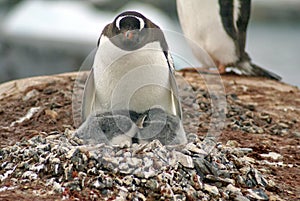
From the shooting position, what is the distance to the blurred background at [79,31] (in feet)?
22.5

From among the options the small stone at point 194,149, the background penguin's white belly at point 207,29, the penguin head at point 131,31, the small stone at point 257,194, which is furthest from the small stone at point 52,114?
the background penguin's white belly at point 207,29

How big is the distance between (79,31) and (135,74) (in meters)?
4.69

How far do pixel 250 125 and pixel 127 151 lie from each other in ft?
3.45

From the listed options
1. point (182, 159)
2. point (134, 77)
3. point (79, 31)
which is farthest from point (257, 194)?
point (79, 31)

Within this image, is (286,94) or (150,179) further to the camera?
(286,94)

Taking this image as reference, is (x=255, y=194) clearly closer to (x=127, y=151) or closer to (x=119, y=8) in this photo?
(x=127, y=151)

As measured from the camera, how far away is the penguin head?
254 centimetres

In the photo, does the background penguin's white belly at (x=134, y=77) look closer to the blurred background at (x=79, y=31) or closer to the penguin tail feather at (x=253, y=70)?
the penguin tail feather at (x=253, y=70)

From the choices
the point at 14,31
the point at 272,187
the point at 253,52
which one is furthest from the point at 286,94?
the point at 14,31

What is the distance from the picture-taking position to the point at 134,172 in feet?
7.46

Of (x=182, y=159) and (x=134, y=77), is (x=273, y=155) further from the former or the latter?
(x=134, y=77)

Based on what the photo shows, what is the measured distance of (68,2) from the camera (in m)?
7.89

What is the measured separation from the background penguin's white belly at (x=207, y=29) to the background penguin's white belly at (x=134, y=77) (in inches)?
71.8

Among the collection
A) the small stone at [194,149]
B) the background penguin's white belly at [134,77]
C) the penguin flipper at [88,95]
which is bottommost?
the small stone at [194,149]
